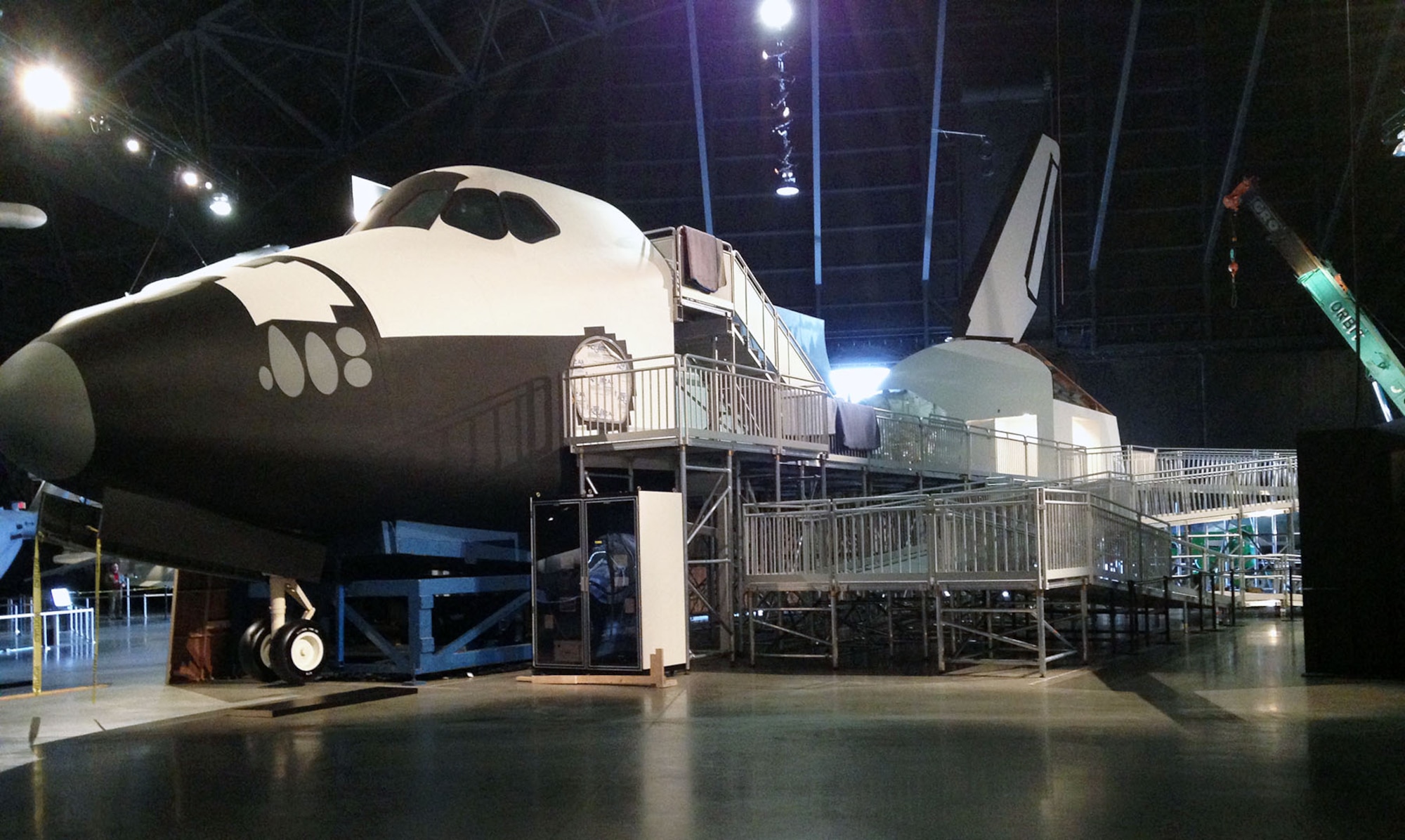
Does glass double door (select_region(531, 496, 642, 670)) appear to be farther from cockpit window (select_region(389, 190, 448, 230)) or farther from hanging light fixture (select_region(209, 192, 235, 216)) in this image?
hanging light fixture (select_region(209, 192, 235, 216))

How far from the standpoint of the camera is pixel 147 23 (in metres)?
22.1

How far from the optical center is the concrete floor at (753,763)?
220 inches

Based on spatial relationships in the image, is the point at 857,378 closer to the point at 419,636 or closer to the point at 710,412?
the point at 710,412

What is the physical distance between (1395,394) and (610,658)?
92.6ft

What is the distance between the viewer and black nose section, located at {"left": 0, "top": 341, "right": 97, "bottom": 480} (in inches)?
348

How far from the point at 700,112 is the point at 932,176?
6849 mm

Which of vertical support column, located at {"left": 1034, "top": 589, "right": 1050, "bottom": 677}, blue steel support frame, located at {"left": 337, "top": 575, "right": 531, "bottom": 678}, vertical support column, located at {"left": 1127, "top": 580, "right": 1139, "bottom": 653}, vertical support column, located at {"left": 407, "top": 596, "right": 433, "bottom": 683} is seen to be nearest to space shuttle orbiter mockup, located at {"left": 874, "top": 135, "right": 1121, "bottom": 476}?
vertical support column, located at {"left": 1127, "top": 580, "right": 1139, "bottom": 653}

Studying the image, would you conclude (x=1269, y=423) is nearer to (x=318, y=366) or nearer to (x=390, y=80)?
(x=390, y=80)

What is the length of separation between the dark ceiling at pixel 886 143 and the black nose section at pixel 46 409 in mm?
19591

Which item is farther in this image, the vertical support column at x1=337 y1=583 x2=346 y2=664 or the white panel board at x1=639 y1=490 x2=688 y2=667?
the vertical support column at x1=337 y1=583 x2=346 y2=664

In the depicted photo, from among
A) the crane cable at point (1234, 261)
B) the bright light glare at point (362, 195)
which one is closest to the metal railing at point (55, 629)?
the bright light glare at point (362, 195)

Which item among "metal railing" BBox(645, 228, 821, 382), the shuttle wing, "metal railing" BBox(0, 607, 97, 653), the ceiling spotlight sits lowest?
"metal railing" BBox(0, 607, 97, 653)

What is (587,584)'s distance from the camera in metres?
12.4

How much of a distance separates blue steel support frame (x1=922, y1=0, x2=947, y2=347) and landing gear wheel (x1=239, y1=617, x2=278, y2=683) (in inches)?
963
